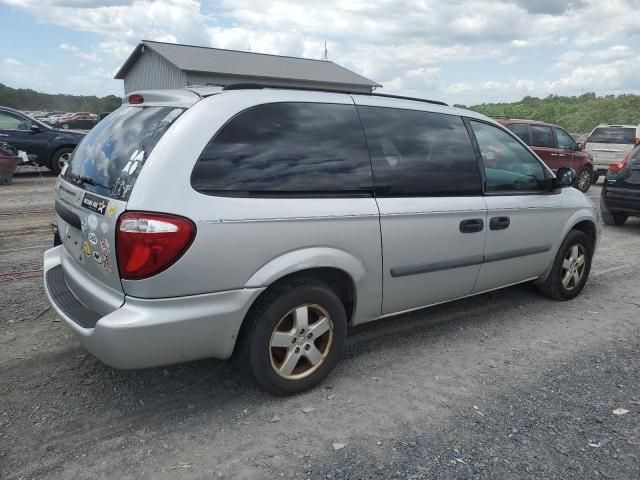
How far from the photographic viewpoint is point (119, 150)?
2904 millimetres

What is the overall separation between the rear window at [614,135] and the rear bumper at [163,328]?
16.8 meters

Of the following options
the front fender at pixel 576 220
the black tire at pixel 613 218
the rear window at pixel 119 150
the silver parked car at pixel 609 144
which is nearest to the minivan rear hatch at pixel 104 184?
the rear window at pixel 119 150

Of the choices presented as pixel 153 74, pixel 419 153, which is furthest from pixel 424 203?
pixel 153 74

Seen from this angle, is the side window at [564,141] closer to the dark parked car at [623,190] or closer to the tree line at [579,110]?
the dark parked car at [623,190]

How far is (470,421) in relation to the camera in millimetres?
2943

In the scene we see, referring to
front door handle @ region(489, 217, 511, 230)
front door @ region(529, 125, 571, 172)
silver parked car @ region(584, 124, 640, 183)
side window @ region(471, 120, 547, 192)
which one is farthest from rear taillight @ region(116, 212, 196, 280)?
silver parked car @ region(584, 124, 640, 183)

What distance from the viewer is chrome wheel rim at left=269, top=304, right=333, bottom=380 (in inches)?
118

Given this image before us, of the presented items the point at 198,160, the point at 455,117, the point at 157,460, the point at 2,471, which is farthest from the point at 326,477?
the point at 455,117

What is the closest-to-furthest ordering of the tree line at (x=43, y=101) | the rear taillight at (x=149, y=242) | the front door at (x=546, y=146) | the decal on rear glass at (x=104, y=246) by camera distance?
the rear taillight at (x=149, y=242), the decal on rear glass at (x=104, y=246), the front door at (x=546, y=146), the tree line at (x=43, y=101)

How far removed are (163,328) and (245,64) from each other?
28.8 m

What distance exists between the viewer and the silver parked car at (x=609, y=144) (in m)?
16.1

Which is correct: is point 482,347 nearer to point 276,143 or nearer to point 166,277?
point 276,143

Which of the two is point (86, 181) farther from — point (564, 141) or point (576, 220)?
point (564, 141)

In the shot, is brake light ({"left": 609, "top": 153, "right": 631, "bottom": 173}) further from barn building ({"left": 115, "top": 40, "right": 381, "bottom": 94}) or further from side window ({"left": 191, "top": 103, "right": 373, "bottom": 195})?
barn building ({"left": 115, "top": 40, "right": 381, "bottom": 94})
